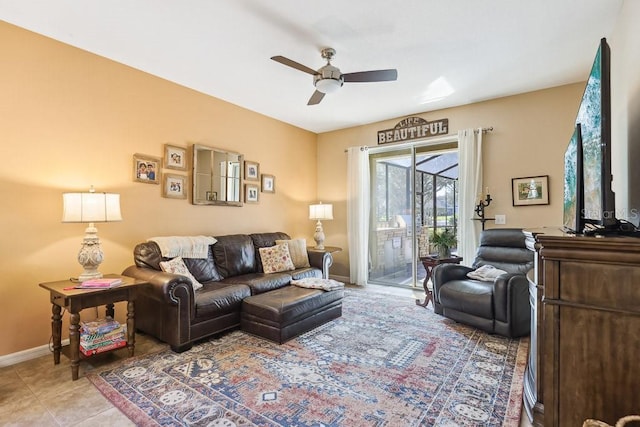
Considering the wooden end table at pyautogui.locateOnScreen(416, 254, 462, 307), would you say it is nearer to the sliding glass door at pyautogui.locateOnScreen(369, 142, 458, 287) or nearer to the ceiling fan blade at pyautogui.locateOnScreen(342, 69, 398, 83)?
the sliding glass door at pyautogui.locateOnScreen(369, 142, 458, 287)

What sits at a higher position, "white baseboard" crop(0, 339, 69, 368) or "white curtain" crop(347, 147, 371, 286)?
"white curtain" crop(347, 147, 371, 286)

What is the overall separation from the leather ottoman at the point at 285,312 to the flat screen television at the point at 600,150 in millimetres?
2291

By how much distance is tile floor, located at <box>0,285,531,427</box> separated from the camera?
1802mm

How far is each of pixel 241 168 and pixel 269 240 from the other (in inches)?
43.8

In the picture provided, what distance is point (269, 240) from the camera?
4426 millimetres

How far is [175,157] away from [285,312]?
89.5 inches

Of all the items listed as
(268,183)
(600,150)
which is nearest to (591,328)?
(600,150)

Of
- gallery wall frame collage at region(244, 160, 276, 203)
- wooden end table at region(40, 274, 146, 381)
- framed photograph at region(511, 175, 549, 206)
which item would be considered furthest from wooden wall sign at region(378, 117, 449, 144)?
wooden end table at region(40, 274, 146, 381)

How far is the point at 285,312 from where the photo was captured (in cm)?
286

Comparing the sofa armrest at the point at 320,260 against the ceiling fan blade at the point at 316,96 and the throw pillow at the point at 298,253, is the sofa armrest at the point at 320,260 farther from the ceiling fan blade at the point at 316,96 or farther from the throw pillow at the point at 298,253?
the ceiling fan blade at the point at 316,96

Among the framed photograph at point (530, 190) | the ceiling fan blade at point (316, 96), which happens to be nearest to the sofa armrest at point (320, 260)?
the ceiling fan blade at point (316, 96)

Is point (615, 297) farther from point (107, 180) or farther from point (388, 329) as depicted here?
point (107, 180)

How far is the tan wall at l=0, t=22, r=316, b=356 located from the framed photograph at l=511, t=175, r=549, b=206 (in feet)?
13.0

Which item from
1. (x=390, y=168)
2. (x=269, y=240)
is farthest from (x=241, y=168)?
(x=390, y=168)
